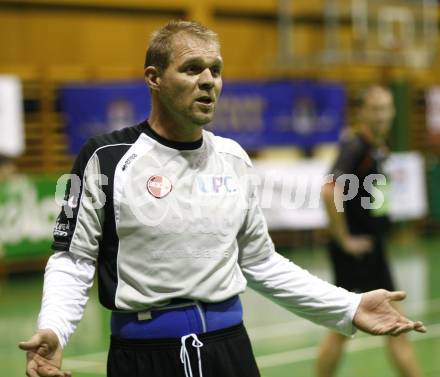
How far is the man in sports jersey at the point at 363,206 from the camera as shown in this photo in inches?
278

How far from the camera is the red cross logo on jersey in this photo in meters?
3.70

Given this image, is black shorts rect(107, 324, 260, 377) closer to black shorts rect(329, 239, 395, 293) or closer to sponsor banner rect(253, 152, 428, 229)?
black shorts rect(329, 239, 395, 293)

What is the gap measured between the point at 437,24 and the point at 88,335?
13.6m

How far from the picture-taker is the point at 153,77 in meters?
3.75

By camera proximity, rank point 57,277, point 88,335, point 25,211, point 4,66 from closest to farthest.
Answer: point 57,277, point 88,335, point 25,211, point 4,66

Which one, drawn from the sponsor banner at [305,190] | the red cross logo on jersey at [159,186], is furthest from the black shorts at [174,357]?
the sponsor banner at [305,190]

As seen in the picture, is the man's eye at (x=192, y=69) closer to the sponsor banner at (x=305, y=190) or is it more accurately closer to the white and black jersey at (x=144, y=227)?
the white and black jersey at (x=144, y=227)

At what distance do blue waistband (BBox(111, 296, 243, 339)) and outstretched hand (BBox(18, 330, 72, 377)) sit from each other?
1.11 ft

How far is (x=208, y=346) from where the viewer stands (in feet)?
12.1

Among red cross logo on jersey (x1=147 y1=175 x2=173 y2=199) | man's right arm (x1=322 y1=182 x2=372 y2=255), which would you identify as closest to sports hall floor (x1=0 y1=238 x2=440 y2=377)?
man's right arm (x1=322 y1=182 x2=372 y2=255)

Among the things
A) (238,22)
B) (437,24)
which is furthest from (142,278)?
(437,24)

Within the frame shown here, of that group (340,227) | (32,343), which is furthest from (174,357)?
(340,227)

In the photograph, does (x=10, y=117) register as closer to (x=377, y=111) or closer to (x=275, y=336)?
(x=275, y=336)

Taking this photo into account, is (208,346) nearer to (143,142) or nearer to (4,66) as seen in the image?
(143,142)
